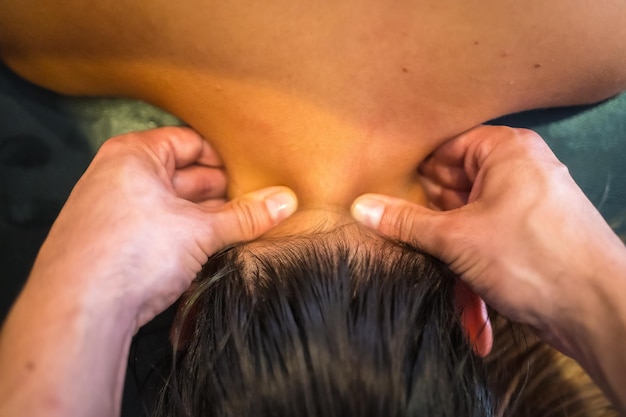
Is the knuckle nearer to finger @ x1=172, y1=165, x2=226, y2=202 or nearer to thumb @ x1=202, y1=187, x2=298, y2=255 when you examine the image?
thumb @ x1=202, y1=187, x2=298, y2=255

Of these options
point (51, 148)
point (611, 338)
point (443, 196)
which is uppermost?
point (51, 148)

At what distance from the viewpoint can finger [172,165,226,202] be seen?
2.88 ft

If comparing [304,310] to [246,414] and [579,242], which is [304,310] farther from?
[579,242]

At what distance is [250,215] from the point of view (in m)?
0.80

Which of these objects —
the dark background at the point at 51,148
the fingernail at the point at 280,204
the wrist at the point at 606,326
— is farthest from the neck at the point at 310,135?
the wrist at the point at 606,326

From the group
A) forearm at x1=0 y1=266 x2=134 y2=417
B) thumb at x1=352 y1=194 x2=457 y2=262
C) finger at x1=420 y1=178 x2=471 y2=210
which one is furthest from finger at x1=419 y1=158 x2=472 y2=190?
forearm at x1=0 y1=266 x2=134 y2=417

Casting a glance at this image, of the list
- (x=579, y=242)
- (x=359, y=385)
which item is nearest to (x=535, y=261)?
(x=579, y=242)

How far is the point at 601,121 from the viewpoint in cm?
101

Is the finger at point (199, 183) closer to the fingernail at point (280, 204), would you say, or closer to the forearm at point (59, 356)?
the fingernail at point (280, 204)

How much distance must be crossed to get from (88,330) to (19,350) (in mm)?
70

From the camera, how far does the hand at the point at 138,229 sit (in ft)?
2.19

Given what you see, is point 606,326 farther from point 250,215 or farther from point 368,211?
point 250,215

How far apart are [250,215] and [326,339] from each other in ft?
0.86

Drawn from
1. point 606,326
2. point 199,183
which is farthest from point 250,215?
point 606,326
